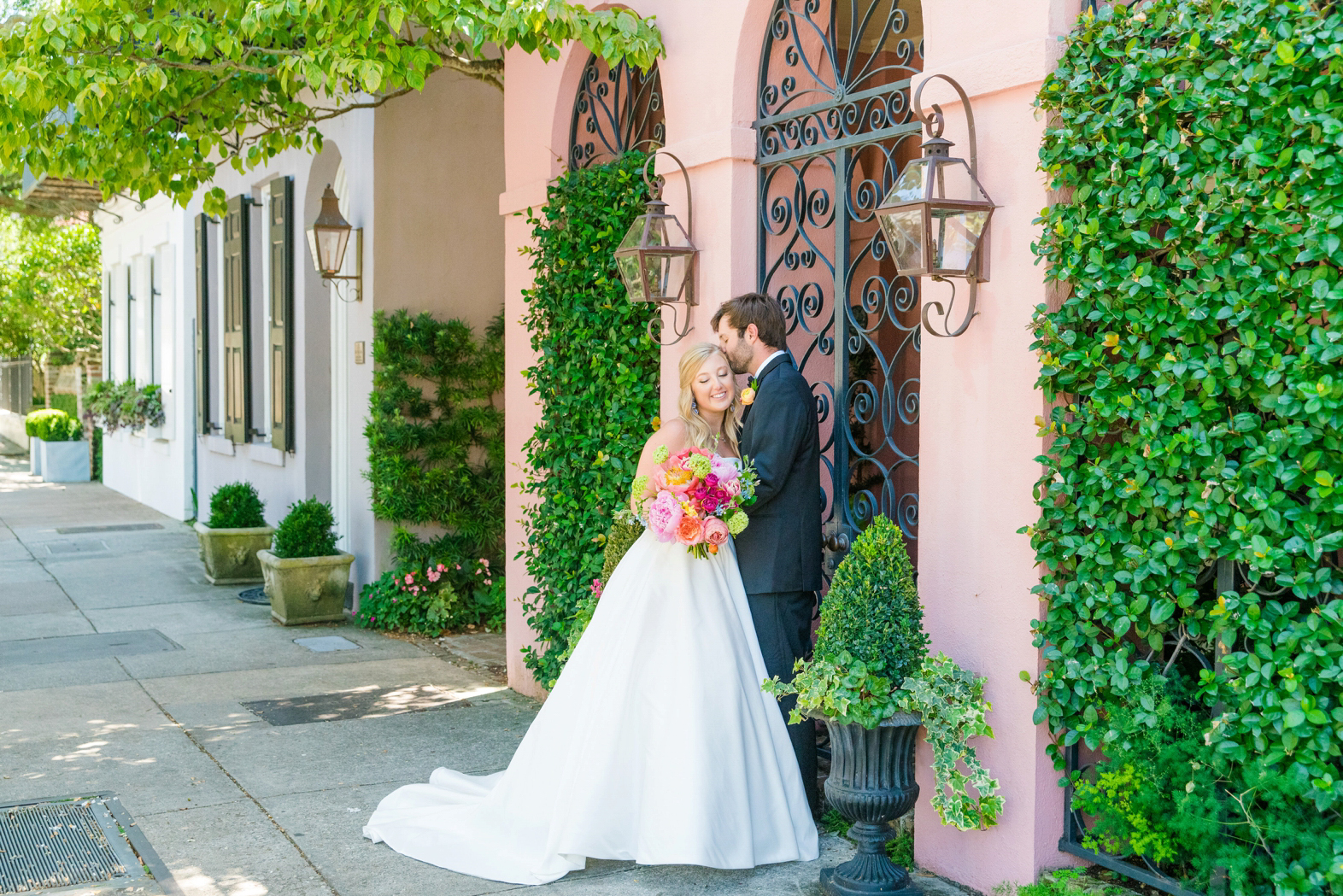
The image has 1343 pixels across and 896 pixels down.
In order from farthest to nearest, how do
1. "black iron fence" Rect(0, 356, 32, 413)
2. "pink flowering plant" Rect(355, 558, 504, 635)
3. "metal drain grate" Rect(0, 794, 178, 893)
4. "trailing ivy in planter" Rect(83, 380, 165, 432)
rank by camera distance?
1. "black iron fence" Rect(0, 356, 32, 413)
2. "trailing ivy in planter" Rect(83, 380, 165, 432)
3. "pink flowering plant" Rect(355, 558, 504, 635)
4. "metal drain grate" Rect(0, 794, 178, 893)

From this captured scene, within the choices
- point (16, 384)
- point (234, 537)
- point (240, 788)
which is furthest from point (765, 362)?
point (16, 384)

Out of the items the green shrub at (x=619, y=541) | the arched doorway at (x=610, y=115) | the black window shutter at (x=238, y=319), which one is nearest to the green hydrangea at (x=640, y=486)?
the green shrub at (x=619, y=541)

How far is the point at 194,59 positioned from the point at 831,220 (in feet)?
13.1

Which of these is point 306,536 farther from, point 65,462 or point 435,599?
point 65,462

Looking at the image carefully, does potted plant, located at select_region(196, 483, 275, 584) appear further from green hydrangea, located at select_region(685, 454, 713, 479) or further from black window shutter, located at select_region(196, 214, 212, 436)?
green hydrangea, located at select_region(685, 454, 713, 479)

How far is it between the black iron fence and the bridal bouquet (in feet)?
75.5

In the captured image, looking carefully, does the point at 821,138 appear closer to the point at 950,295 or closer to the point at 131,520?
the point at 950,295

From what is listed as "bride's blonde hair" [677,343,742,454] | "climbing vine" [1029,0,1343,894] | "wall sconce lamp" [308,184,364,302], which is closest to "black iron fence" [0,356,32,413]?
"wall sconce lamp" [308,184,364,302]

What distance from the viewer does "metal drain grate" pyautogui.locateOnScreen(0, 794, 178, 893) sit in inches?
158

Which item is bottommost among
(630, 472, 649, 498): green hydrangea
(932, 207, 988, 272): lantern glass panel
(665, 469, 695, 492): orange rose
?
(630, 472, 649, 498): green hydrangea

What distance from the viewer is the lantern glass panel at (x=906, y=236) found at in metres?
3.75

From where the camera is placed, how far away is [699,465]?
162 inches

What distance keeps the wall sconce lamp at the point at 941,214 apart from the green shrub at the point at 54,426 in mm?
19028

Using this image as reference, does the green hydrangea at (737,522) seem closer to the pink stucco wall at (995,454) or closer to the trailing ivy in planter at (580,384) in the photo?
the pink stucco wall at (995,454)
